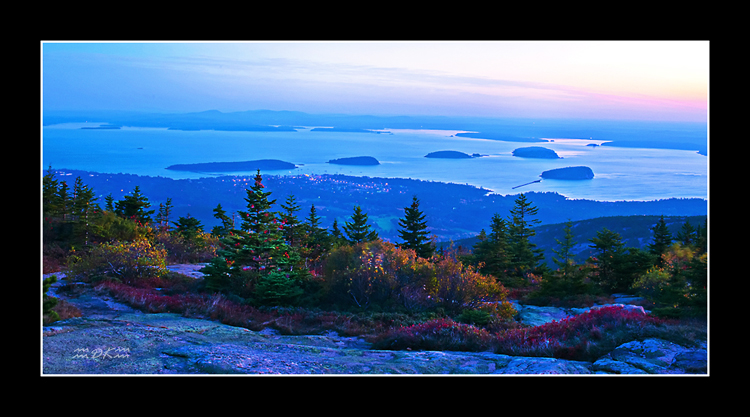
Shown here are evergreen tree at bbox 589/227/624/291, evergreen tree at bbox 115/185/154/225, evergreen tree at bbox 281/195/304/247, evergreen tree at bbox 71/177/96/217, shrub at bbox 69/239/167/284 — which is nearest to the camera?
shrub at bbox 69/239/167/284

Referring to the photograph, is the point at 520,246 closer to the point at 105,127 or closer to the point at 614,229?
the point at 105,127

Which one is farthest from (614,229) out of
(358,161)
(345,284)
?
(345,284)

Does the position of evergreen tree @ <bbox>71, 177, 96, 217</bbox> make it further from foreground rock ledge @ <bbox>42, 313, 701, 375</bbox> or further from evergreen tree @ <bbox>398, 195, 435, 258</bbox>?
evergreen tree @ <bbox>398, 195, 435, 258</bbox>

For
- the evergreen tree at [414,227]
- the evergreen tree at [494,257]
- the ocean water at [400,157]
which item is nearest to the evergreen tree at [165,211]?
the ocean water at [400,157]

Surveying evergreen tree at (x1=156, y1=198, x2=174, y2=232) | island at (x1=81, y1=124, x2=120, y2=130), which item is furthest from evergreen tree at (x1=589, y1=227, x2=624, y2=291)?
evergreen tree at (x1=156, y1=198, x2=174, y2=232)

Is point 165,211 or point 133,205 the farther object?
point 165,211

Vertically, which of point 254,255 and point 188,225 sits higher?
point 188,225
